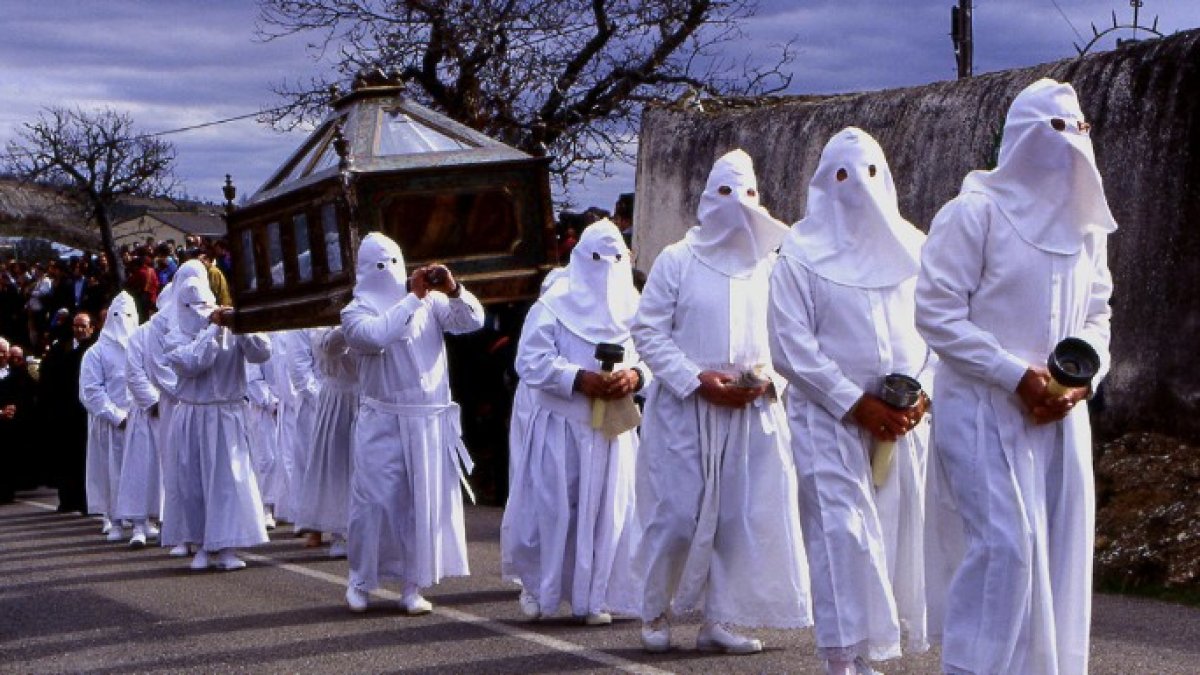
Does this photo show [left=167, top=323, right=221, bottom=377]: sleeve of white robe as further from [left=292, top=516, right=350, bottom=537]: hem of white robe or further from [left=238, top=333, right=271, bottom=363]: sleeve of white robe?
[left=292, top=516, right=350, bottom=537]: hem of white robe

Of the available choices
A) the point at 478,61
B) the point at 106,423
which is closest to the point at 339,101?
the point at 106,423

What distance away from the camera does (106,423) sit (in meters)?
19.0

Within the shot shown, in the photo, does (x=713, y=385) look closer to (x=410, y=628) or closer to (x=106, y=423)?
(x=410, y=628)

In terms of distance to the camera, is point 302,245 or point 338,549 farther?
point 338,549

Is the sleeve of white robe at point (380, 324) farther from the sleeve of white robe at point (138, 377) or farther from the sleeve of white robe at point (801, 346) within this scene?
the sleeve of white robe at point (138, 377)

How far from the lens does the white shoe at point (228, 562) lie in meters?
14.1

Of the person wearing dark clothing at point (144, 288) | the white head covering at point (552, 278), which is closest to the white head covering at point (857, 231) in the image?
the white head covering at point (552, 278)

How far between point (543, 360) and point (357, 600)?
5.42 ft

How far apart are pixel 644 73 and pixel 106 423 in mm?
8730

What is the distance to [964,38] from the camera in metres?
21.9

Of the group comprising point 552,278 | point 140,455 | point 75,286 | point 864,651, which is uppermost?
point 75,286

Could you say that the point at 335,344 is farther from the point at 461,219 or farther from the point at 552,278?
the point at 461,219

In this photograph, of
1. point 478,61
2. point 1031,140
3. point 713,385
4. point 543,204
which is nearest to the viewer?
point 1031,140

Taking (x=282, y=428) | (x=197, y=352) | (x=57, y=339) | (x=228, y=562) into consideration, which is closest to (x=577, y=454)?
(x=228, y=562)
